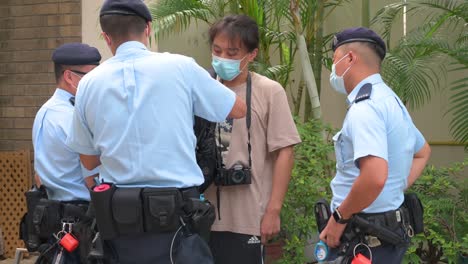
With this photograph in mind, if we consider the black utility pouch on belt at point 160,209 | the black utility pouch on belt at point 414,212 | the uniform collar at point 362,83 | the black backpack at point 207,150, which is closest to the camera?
the black utility pouch on belt at point 160,209

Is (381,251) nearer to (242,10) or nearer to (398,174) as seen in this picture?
(398,174)

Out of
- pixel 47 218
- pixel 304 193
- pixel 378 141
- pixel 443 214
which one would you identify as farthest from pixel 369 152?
pixel 443 214

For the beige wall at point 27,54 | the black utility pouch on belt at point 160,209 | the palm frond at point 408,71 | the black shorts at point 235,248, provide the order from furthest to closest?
the beige wall at point 27,54
the palm frond at point 408,71
the black shorts at point 235,248
the black utility pouch on belt at point 160,209

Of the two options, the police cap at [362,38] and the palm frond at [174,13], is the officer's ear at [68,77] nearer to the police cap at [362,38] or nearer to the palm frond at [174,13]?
the police cap at [362,38]

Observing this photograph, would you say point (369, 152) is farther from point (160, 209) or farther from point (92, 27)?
point (92, 27)

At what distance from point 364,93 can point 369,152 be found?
322mm

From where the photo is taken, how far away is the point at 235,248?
3.42 metres

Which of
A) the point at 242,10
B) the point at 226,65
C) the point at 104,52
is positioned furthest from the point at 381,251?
the point at 104,52

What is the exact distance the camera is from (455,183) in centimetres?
508

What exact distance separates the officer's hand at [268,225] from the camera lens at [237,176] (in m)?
0.25

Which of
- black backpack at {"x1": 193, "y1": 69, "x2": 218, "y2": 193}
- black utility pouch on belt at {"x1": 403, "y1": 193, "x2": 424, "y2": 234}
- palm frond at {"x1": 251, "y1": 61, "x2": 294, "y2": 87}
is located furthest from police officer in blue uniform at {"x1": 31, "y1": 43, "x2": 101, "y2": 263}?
palm frond at {"x1": 251, "y1": 61, "x2": 294, "y2": 87}

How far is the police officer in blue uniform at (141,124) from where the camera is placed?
2.72m

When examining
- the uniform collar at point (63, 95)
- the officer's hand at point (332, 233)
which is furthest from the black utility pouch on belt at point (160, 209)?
the uniform collar at point (63, 95)

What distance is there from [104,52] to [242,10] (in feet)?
4.37
